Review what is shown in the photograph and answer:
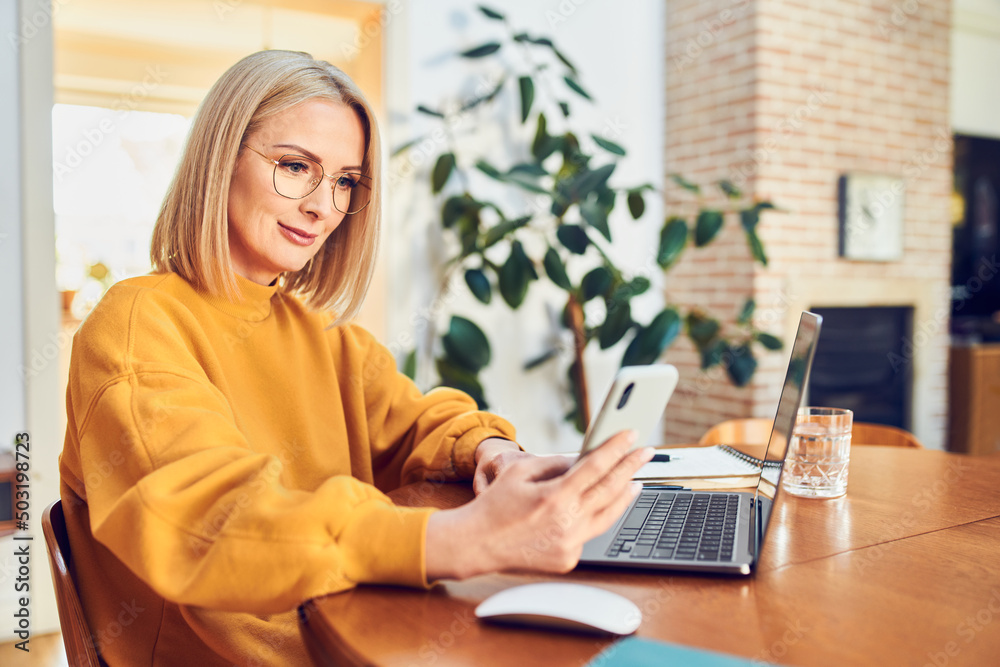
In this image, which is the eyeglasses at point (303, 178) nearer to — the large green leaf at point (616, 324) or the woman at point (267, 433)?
the woman at point (267, 433)

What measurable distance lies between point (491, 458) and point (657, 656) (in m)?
0.58

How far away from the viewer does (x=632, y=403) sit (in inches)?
30.6

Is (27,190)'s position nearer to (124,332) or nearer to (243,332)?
(243,332)

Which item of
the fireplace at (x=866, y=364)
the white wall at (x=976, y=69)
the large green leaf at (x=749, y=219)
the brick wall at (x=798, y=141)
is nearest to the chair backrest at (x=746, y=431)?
the large green leaf at (x=749, y=219)

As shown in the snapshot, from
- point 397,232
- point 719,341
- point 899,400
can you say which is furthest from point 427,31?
point 899,400

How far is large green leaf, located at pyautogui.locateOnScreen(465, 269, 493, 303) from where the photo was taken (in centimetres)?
308

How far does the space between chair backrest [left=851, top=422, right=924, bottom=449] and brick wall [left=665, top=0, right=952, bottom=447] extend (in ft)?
5.45

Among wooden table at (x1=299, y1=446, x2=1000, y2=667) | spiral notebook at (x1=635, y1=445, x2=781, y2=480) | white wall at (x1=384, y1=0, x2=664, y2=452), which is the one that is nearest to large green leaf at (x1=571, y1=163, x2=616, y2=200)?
white wall at (x1=384, y1=0, x2=664, y2=452)

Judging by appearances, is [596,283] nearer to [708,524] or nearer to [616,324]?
[616,324]

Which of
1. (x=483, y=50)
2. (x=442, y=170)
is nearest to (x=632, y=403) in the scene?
(x=442, y=170)

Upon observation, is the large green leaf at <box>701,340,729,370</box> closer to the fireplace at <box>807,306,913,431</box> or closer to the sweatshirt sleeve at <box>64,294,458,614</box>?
the fireplace at <box>807,306,913,431</box>

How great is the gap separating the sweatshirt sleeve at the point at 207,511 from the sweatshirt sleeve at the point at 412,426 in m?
0.48

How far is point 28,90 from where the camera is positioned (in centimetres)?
256

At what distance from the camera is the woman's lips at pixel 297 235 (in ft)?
3.99
